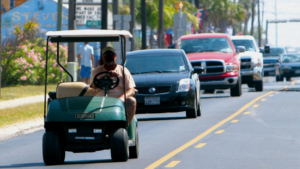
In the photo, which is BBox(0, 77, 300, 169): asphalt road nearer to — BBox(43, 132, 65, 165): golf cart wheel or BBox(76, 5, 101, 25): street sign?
BBox(43, 132, 65, 165): golf cart wheel

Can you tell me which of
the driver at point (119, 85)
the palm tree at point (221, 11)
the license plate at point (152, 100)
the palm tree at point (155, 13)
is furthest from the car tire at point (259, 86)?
the palm tree at point (221, 11)

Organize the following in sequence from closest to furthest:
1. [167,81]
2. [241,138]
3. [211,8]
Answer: [241,138] < [167,81] < [211,8]

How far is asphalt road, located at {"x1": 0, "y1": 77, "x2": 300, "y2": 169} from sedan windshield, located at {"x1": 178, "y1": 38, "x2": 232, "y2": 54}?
416 centimetres

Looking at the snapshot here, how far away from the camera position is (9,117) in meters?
18.6

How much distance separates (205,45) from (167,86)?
7884 mm

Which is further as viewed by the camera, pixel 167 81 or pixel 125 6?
pixel 125 6

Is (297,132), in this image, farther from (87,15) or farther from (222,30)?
(222,30)

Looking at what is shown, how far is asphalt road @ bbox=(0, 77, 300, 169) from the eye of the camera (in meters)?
11.2

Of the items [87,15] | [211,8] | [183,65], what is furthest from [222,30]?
[183,65]

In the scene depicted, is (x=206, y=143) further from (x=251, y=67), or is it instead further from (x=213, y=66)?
(x=251, y=67)

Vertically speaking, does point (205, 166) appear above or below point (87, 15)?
below

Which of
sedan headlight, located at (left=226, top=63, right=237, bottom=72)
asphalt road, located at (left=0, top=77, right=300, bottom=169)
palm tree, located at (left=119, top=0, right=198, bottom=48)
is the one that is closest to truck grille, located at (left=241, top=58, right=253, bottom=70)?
sedan headlight, located at (left=226, top=63, right=237, bottom=72)

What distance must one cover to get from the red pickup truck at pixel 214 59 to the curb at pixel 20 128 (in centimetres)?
709

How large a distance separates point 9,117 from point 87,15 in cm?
2730
